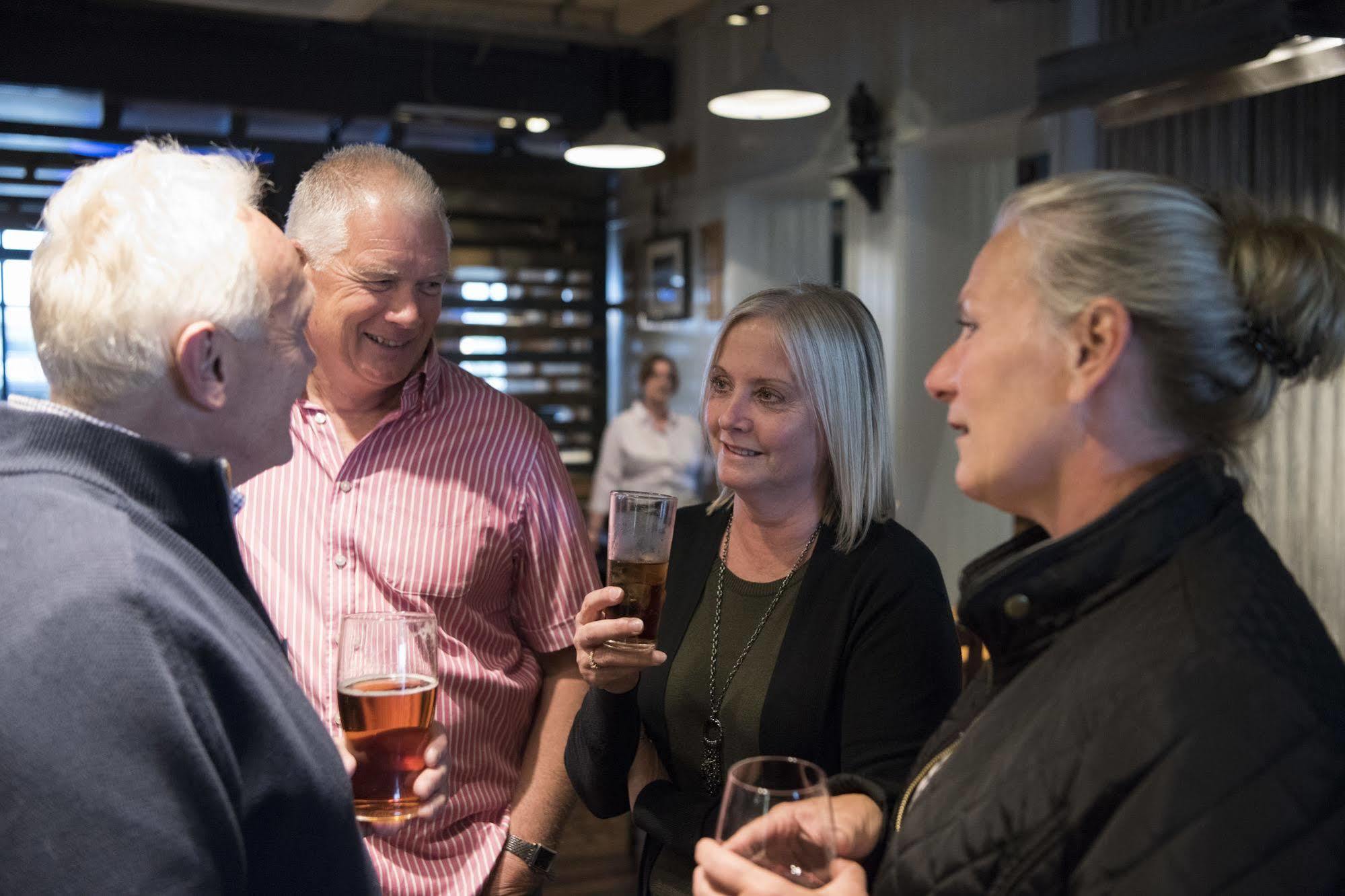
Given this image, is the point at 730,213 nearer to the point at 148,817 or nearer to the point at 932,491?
the point at 932,491

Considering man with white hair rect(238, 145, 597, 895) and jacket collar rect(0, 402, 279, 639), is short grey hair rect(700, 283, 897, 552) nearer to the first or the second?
man with white hair rect(238, 145, 597, 895)

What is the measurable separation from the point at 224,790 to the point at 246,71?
237 inches

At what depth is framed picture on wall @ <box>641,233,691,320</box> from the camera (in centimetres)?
718

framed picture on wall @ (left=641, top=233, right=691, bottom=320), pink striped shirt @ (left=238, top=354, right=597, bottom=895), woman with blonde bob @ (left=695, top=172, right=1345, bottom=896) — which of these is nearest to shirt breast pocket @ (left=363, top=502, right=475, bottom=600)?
pink striped shirt @ (left=238, top=354, right=597, bottom=895)

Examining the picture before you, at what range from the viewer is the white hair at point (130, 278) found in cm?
116

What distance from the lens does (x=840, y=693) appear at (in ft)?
5.63

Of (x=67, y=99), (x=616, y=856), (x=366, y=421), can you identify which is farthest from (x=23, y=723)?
(x=67, y=99)

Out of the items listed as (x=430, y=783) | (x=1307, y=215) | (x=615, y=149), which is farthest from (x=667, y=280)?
(x=430, y=783)

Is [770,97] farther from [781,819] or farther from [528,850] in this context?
[781,819]

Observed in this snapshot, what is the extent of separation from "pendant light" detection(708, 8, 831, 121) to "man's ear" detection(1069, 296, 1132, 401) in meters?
3.96

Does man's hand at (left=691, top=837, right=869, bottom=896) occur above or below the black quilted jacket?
below

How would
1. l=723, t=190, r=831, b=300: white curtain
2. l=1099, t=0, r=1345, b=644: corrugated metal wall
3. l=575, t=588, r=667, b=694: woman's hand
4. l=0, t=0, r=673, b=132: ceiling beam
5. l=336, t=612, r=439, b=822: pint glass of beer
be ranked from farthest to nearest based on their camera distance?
l=723, t=190, r=831, b=300: white curtain, l=0, t=0, r=673, b=132: ceiling beam, l=1099, t=0, r=1345, b=644: corrugated metal wall, l=575, t=588, r=667, b=694: woman's hand, l=336, t=612, r=439, b=822: pint glass of beer

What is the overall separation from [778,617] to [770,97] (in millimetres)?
3587

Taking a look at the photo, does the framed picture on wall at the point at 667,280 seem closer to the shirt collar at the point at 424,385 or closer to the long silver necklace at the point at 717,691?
the shirt collar at the point at 424,385
